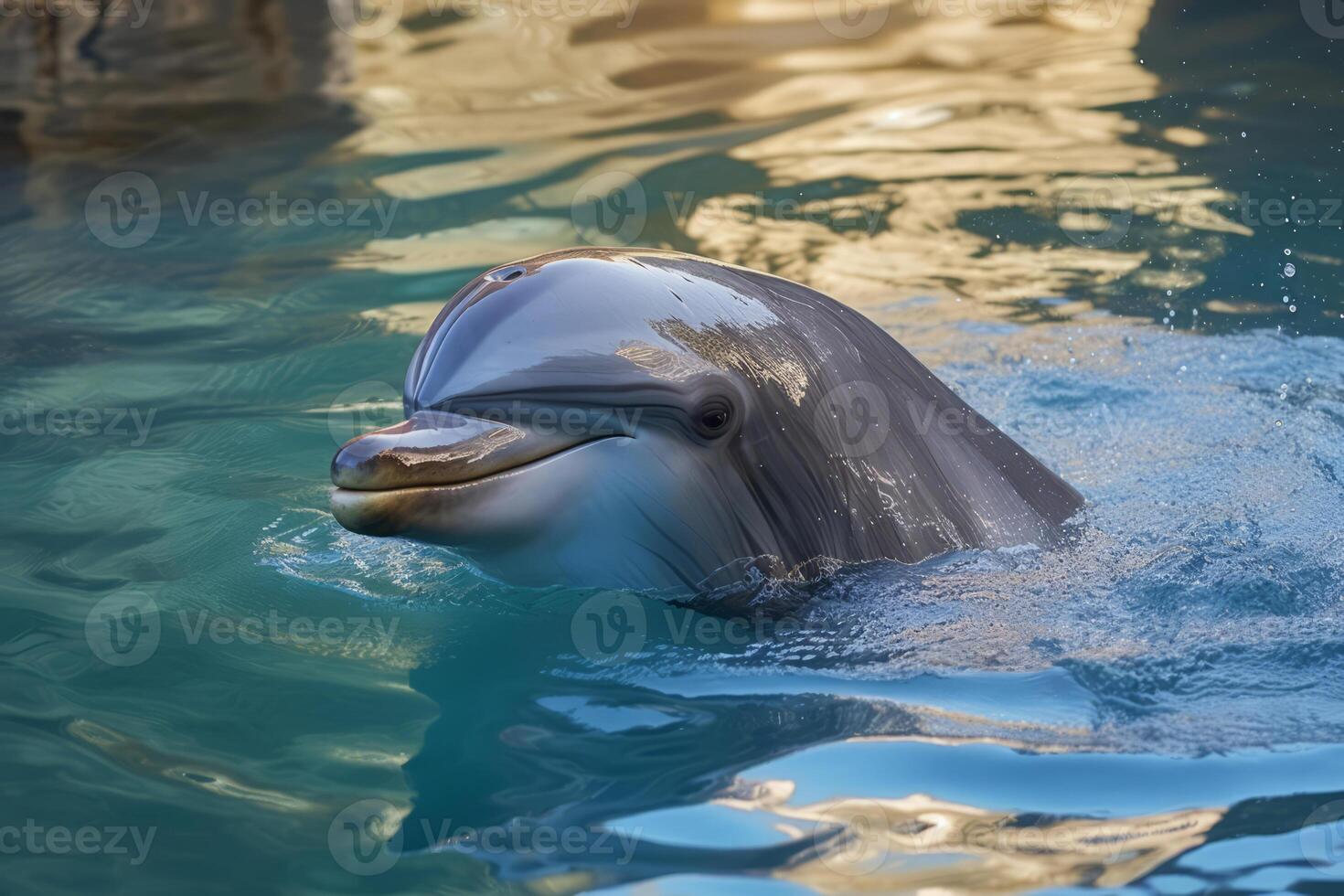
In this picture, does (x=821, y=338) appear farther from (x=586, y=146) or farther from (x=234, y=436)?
(x=586, y=146)

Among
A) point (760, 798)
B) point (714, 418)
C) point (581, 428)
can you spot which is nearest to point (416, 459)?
point (581, 428)

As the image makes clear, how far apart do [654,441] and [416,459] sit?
621 mm

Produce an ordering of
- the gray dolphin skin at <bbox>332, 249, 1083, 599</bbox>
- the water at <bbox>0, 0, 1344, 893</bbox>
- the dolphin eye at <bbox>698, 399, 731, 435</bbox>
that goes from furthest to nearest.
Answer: the dolphin eye at <bbox>698, 399, 731, 435</bbox>, the gray dolphin skin at <bbox>332, 249, 1083, 599</bbox>, the water at <bbox>0, 0, 1344, 893</bbox>

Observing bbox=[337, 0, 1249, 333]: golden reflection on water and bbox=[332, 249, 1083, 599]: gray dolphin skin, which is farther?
bbox=[337, 0, 1249, 333]: golden reflection on water

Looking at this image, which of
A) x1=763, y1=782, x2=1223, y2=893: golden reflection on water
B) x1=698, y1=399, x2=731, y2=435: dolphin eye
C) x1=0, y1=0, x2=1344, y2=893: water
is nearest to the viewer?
x1=763, y1=782, x2=1223, y2=893: golden reflection on water

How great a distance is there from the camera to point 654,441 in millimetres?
3633

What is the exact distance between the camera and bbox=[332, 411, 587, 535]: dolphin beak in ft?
10.8

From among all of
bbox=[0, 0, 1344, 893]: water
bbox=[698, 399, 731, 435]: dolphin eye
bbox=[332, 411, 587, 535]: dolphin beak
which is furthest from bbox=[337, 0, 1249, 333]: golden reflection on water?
bbox=[332, 411, 587, 535]: dolphin beak

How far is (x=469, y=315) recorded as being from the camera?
3600 millimetres

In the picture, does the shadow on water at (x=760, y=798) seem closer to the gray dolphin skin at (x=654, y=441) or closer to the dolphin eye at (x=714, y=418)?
the gray dolphin skin at (x=654, y=441)

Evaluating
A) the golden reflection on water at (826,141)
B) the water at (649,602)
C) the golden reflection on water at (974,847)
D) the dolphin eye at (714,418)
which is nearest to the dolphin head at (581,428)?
the dolphin eye at (714,418)

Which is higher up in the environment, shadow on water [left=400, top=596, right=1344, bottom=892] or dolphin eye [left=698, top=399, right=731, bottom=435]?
dolphin eye [left=698, top=399, right=731, bottom=435]

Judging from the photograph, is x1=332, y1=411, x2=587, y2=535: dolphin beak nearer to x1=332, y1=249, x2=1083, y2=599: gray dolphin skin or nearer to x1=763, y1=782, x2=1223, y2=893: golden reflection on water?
x1=332, y1=249, x2=1083, y2=599: gray dolphin skin

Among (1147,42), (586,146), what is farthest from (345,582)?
(1147,42)
